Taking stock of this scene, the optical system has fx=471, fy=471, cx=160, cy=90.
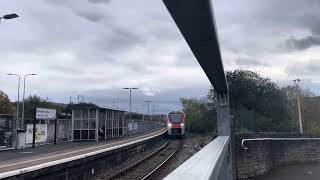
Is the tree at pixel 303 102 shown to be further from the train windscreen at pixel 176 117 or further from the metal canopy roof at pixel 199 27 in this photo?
the metal canopy roof at pixel 199 27

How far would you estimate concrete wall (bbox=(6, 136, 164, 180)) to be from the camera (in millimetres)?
14314

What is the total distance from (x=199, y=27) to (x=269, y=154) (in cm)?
2987

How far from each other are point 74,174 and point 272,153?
24.9 meters

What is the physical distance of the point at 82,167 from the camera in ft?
60.2

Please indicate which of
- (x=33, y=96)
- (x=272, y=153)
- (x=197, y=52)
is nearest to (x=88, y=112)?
(x=272, y=153)

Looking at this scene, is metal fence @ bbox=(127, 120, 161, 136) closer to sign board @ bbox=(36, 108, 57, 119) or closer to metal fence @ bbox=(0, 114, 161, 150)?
metal fence @ bbox=(0, 114, 161, 150)

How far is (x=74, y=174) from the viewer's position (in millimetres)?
17234

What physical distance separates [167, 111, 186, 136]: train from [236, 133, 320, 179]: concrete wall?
19.3 m

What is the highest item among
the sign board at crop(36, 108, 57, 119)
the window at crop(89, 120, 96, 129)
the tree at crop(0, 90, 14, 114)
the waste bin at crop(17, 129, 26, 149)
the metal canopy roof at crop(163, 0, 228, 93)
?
the tree at crop(0, 90, 14, 114)

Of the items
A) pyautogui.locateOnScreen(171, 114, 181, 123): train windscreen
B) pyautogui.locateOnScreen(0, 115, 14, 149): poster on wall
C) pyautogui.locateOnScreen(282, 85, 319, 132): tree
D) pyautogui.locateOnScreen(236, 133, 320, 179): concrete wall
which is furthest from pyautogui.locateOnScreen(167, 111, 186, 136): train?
pyautogui.locateOnScreen(0, 115, 14, 149): poster on wall

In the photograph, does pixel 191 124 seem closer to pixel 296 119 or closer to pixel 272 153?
pixel 296 119

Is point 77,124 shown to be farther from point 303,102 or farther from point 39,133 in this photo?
point 303,102

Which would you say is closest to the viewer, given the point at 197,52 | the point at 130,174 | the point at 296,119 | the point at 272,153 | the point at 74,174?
the point at 197,52

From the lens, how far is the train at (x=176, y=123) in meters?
58.8
